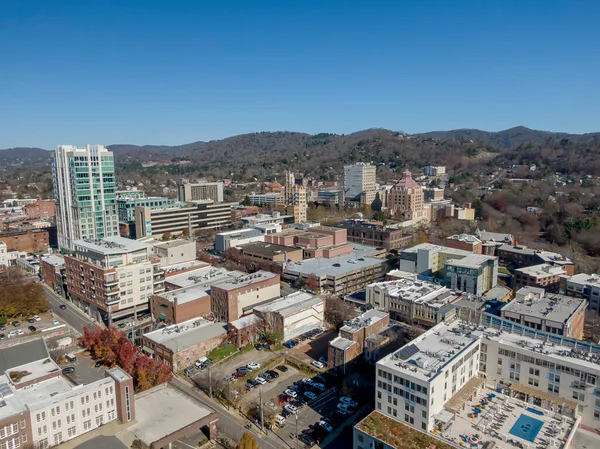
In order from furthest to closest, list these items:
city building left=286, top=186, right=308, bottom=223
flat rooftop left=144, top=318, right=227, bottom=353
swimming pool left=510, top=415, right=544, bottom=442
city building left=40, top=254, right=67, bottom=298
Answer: city building left=286, top=186, right=308, bottom=223, city building left=40, top=254, right=67, bottom=298, flat rooftop left=144, top=318, right=227, bottom=353, swimming pool left=510, top=415, right=544, bottom=442

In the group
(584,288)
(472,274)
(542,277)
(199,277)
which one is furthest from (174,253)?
(584,288)

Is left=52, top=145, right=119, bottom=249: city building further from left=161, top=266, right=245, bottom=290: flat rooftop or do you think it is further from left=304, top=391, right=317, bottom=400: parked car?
left=304, top=391, right=317, bottom=400: parked car

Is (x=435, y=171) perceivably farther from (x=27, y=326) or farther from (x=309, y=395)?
(x=27, y=326)

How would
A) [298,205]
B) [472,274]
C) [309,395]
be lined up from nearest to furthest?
[309,395] < [472,274] < [298,205]

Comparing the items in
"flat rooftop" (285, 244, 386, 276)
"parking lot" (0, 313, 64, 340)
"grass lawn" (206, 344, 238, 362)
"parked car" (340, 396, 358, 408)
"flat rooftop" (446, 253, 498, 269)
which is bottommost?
"parked car" (340, 396, 358, 408)

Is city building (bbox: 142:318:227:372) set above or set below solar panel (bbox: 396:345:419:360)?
below

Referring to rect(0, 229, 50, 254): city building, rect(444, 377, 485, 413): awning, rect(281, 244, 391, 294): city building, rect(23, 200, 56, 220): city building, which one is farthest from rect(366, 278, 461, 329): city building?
rect(23, 200, 56, 220): city building

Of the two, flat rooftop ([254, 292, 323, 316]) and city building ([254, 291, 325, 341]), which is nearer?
city building ([254, 291, 325, 341])

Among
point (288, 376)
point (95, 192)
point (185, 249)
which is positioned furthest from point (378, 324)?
point (95, 192)
